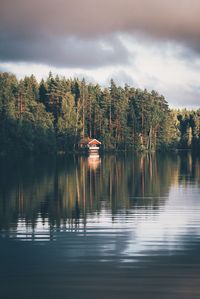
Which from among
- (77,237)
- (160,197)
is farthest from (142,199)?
(77,237)

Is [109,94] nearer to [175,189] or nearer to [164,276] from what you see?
[175,189]

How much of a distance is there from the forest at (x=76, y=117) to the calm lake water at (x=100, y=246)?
69.5 m

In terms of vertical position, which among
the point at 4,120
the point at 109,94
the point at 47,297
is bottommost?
the point at 47,297

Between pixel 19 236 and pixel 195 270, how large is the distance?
6741 mm

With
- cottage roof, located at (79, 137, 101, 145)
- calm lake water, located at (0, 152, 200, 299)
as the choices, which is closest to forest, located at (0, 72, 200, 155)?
cottage roof, located at (79, 137, 101, 145)

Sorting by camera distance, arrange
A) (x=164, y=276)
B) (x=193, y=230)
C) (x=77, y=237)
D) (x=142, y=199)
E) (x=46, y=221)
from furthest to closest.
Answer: (x=142, y=199), (x=46, y=221), (x=193, y=230), (x=77, y=237), (x=164, y=276)

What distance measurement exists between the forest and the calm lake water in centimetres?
6947

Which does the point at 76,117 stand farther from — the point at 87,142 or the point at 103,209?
the point at 103,209

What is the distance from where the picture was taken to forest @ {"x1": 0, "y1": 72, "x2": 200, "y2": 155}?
101m

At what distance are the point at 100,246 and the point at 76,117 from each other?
118m

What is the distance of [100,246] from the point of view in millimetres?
15969

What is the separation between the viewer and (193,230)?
62.1 feet

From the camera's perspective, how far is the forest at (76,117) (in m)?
101

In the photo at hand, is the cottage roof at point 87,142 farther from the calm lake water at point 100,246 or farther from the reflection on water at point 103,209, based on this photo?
the calm lake water at point 100,246
